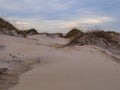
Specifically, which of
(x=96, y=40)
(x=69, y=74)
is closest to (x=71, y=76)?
(x=69, y=74)

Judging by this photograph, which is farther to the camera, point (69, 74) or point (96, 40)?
point (96, 40)

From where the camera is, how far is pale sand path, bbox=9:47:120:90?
2.71 metres

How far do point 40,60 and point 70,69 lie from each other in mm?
610

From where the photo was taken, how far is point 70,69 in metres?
3.31

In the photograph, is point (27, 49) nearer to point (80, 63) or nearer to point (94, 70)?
point (80, 63)

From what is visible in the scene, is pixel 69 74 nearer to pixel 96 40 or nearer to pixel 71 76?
pixel 71 76

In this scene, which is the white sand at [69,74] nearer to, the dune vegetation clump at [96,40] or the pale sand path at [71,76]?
the pale sand path at [71,76]

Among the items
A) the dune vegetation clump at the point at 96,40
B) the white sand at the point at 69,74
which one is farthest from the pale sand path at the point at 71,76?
the dune vegetation clump at the point at 96,40

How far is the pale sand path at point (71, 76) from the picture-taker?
8.89 ft

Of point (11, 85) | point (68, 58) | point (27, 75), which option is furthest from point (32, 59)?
point (11, 85)

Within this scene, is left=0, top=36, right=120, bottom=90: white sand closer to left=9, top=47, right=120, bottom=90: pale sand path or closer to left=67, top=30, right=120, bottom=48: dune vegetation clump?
left=9, top=47, right=120, bottom=90: pale sand path

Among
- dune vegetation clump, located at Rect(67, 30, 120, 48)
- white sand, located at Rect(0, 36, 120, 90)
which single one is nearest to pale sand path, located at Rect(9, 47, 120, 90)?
white sand, located at Rect(0, 36, 120, 90)

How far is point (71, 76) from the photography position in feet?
9.97

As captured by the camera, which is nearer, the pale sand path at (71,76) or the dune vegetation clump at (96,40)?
the pale sand path at (71,76)
